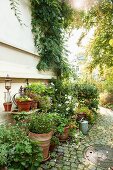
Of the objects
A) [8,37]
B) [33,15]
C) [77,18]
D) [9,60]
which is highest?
[77,18]

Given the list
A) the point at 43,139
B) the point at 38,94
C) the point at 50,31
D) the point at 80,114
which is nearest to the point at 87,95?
the point at 80,114

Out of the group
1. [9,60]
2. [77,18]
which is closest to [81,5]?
[77,18]

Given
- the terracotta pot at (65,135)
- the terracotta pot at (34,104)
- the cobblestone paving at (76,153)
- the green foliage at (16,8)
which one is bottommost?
the cobblestone paving at (76,153)

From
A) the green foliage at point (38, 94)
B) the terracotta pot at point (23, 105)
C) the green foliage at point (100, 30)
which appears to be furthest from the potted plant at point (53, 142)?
the green foliage at point (100, 30)

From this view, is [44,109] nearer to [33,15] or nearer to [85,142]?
[85,142]

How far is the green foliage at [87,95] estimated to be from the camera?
11.0 meters

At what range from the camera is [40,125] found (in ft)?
17.5

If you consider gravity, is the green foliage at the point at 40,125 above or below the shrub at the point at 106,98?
above

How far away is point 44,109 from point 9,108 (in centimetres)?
163

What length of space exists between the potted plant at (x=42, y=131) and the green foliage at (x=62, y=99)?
221cm

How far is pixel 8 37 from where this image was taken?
5898mm

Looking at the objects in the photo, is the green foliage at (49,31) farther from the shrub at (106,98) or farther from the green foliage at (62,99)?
the shrub at (106,98)

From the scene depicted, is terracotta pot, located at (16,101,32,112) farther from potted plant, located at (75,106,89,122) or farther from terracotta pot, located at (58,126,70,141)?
potted plant, located at (75,106,89,122)

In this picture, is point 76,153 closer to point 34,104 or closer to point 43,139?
point 43,139
